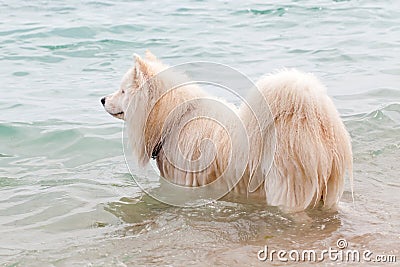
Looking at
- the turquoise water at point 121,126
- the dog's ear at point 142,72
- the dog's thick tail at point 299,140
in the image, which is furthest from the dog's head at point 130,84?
the dog's thick tail at point 299,140

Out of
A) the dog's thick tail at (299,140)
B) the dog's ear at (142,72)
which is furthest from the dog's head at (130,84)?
the dog's thick tail at (299,140)

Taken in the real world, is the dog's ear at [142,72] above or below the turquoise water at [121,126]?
above

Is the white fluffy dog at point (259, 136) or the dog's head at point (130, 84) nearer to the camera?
the white fluffy dog at point (259, 136)

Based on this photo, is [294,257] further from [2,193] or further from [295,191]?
[2,193]

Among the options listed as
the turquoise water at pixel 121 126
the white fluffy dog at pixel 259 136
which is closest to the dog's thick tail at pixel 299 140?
the white fluffy dog at pixel 259 136

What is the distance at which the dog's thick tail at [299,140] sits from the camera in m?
4.66

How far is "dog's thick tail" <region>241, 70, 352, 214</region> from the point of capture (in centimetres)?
466

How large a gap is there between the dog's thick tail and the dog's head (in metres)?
1.21

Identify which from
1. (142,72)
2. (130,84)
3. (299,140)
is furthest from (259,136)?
(130,84)

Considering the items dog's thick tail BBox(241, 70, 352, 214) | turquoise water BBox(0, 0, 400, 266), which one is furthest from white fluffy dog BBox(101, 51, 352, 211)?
turquoise water BBox(0, 0, 400, 266)

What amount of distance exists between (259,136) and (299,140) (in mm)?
337

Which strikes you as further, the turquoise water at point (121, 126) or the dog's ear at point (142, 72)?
the dog's ear at point (142, 72)

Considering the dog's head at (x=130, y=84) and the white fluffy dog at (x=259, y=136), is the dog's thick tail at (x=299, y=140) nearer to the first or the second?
the white fluffy dog at (x=259, y=136)

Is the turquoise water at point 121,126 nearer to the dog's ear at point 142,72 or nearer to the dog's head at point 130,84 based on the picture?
the dog's head at point 130,84
